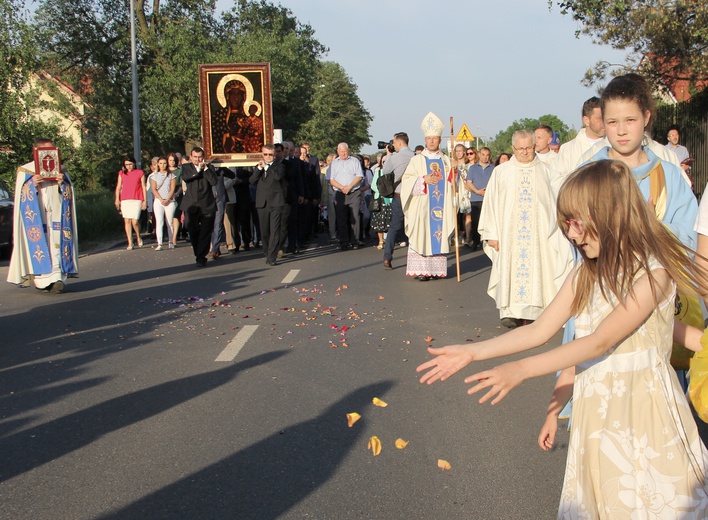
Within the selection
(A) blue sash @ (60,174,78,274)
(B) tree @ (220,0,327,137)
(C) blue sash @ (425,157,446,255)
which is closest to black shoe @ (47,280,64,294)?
(A) blue sash @ (60,174,78,274)

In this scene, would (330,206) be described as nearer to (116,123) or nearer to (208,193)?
(208,193)

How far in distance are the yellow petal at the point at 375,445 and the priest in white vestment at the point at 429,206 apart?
8.21m

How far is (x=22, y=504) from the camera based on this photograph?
15.0 feet

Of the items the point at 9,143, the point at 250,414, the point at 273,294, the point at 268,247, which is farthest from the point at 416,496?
the point at 9,143

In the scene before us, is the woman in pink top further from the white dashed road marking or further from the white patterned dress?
the white patterned dress

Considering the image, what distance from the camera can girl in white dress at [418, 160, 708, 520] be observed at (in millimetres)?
2803

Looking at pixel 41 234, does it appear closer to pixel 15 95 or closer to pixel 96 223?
pixel 96 223

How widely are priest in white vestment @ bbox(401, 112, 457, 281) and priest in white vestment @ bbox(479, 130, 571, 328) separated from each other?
146 inches

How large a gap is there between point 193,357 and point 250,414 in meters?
2.07

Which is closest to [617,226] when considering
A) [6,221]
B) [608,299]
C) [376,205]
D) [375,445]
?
[608,299]

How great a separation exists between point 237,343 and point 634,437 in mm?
6155

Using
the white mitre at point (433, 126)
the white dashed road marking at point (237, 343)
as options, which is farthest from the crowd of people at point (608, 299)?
the white mitre at point (433, 126)

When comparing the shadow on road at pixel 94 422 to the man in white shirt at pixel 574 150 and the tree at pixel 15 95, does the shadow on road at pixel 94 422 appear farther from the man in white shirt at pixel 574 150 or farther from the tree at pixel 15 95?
the tree at pixel 15 95

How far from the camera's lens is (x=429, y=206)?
13953 millimetres
